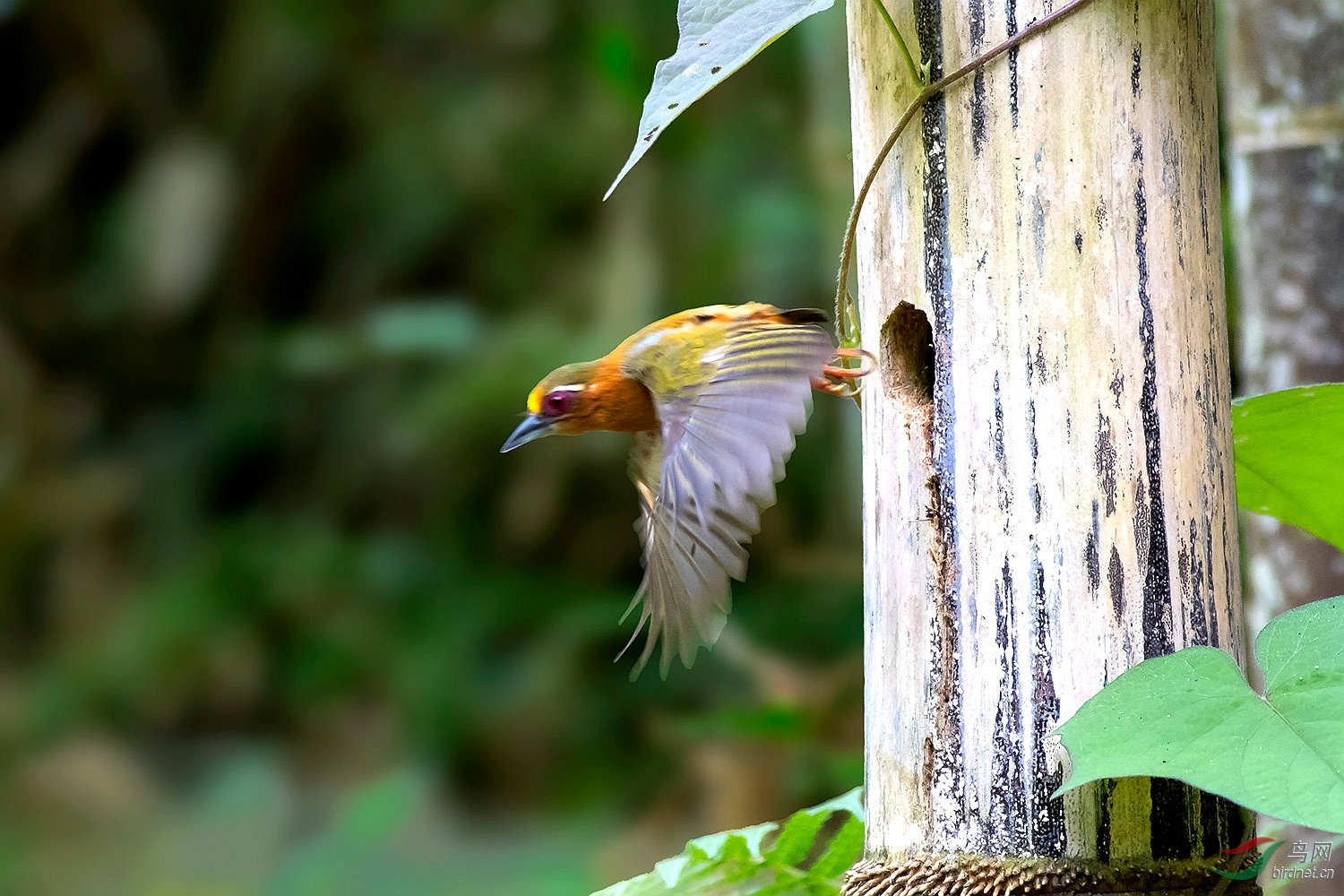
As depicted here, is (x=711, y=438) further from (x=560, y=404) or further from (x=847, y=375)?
(x=560, y=404)

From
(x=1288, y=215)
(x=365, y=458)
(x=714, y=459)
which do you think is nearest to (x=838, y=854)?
(x=714, y=459)

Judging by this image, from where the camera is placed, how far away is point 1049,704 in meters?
1.14

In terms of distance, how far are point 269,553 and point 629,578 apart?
1549 mm

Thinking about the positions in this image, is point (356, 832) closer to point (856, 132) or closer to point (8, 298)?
point (8, 298)

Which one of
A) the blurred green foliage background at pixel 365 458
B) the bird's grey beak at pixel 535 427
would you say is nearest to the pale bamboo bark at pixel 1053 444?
the bird's grey beak at pixel 535 427

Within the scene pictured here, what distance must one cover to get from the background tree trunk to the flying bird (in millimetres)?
642

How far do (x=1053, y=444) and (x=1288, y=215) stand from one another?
2.98ft

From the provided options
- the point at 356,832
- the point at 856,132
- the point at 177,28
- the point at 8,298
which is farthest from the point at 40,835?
the point at 856,132

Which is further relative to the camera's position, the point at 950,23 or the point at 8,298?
the point at 8,298

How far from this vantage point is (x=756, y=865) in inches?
57.1

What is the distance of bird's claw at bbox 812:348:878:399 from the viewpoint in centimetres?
133

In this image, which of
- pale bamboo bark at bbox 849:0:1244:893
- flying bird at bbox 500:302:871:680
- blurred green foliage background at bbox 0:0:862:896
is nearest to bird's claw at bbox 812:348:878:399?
flying bird at bbox 500:302:871:680

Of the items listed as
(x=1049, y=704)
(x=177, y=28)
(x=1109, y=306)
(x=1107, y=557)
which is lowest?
(x=1049, y=704)

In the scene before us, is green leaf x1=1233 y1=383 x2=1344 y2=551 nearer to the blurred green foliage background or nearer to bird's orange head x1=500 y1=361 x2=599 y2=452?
bird's orange head x1=500 y1=361 x2=599 y2=452
